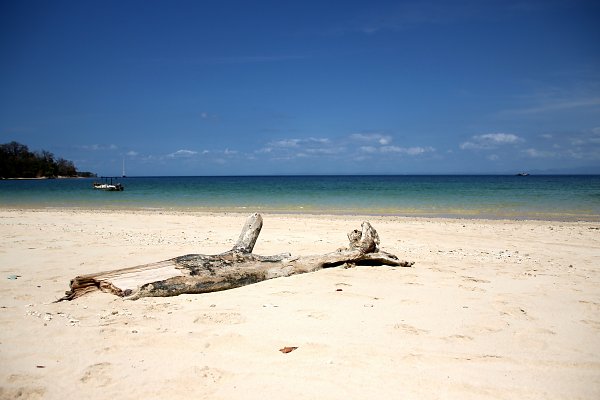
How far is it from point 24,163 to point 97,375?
13693 centimetres

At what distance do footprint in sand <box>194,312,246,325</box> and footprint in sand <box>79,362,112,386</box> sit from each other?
3.83 feet

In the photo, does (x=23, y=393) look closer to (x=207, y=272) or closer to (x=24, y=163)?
(x=207, y=272)

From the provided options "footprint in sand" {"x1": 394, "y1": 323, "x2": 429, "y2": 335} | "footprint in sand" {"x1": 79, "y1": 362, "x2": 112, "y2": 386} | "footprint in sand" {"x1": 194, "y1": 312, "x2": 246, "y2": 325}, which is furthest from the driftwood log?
"footprint in sand" {"x1": 394, "y1": 323, "x2": 429, "y2": 335}

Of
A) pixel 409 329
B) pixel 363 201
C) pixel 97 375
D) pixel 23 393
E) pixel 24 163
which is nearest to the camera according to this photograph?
pixel 23 393

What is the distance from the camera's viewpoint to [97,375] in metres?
3.29

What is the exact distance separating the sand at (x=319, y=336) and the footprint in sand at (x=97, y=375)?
0.06 feet

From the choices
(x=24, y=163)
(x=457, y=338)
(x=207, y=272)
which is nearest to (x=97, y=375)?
(x=207, y=272)

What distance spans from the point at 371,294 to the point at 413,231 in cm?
827

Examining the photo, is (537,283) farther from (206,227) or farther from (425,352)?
(206,227)

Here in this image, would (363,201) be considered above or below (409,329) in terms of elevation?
above

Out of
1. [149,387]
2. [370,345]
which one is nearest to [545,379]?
[370,345]

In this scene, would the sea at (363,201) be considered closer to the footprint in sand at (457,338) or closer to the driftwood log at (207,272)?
the driftwood log at (207,272)

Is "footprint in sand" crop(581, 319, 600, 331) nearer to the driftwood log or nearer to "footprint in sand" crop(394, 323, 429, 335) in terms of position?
"footprint in sand" crop(394, 323, 429, 335)

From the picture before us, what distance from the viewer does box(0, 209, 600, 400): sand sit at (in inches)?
126
